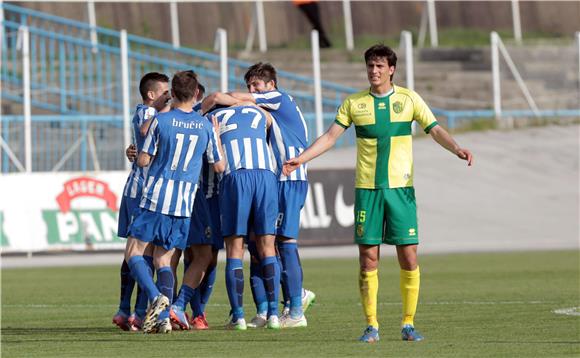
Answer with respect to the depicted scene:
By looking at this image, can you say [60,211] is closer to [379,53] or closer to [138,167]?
[138,167]

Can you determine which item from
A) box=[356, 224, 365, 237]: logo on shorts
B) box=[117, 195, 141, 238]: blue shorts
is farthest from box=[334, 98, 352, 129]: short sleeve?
box=[117, 195, 141, 238]: blue shorts

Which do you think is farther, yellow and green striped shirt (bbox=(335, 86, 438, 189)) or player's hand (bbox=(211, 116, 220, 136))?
player's hand (bbox=(211, 116, 220, 136))

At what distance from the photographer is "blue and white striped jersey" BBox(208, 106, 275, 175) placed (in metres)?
12.7

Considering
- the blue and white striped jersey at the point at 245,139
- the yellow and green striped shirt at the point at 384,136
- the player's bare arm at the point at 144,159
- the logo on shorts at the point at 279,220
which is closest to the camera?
the yellow and green striped shirt at the point at 384,136

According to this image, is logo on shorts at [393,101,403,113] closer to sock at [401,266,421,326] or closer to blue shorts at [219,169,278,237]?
sock at [401,266,421,326]

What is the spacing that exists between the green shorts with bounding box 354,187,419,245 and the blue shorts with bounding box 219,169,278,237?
4.60 ft

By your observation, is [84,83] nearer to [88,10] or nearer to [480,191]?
[88,10]

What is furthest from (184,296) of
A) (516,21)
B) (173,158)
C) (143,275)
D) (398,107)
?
(516,21)

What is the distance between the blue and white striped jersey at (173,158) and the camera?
1233 cm

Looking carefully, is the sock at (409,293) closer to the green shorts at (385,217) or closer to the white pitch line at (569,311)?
the green shorts at (385,217)

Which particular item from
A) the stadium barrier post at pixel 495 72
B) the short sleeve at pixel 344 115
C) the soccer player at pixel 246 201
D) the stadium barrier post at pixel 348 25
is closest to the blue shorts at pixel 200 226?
→ the soccer player at pixel 246 201

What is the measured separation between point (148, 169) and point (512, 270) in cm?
897

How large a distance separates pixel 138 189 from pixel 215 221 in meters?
0.74

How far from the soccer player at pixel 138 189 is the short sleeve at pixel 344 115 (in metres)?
1.93
